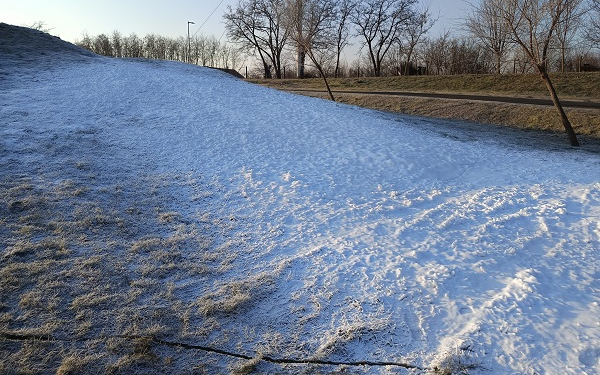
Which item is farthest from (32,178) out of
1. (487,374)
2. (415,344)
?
(487,374)

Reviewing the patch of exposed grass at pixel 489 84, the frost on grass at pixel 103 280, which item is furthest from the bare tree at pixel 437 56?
the frost on grass at pixel 103 280

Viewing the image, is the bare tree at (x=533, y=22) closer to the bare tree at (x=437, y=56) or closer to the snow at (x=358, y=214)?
the snow at (x=358, y=214)

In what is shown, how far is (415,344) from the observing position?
169 inches

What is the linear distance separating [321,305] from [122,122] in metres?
8.82

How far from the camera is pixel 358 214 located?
24.0 feet

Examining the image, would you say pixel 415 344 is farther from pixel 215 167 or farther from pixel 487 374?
pixel 215 167

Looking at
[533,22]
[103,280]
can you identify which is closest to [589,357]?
[103,280]

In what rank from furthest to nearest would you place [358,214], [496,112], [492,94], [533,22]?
1. [492,94]
2. [496,112]
3. [533,22]
4. [358,214]

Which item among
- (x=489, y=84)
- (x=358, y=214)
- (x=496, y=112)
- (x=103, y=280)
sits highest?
(x=489, y=84)

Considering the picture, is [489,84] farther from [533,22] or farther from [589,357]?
[589,357]

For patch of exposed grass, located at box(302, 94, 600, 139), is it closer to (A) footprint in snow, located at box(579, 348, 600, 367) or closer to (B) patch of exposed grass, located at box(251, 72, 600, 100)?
(B) patch of exposed grass, located at box(251, 72, 600, 100)

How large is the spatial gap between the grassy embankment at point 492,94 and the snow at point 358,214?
20.5 ft

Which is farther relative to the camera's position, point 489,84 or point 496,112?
point 489,84

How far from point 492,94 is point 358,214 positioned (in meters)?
23.0
